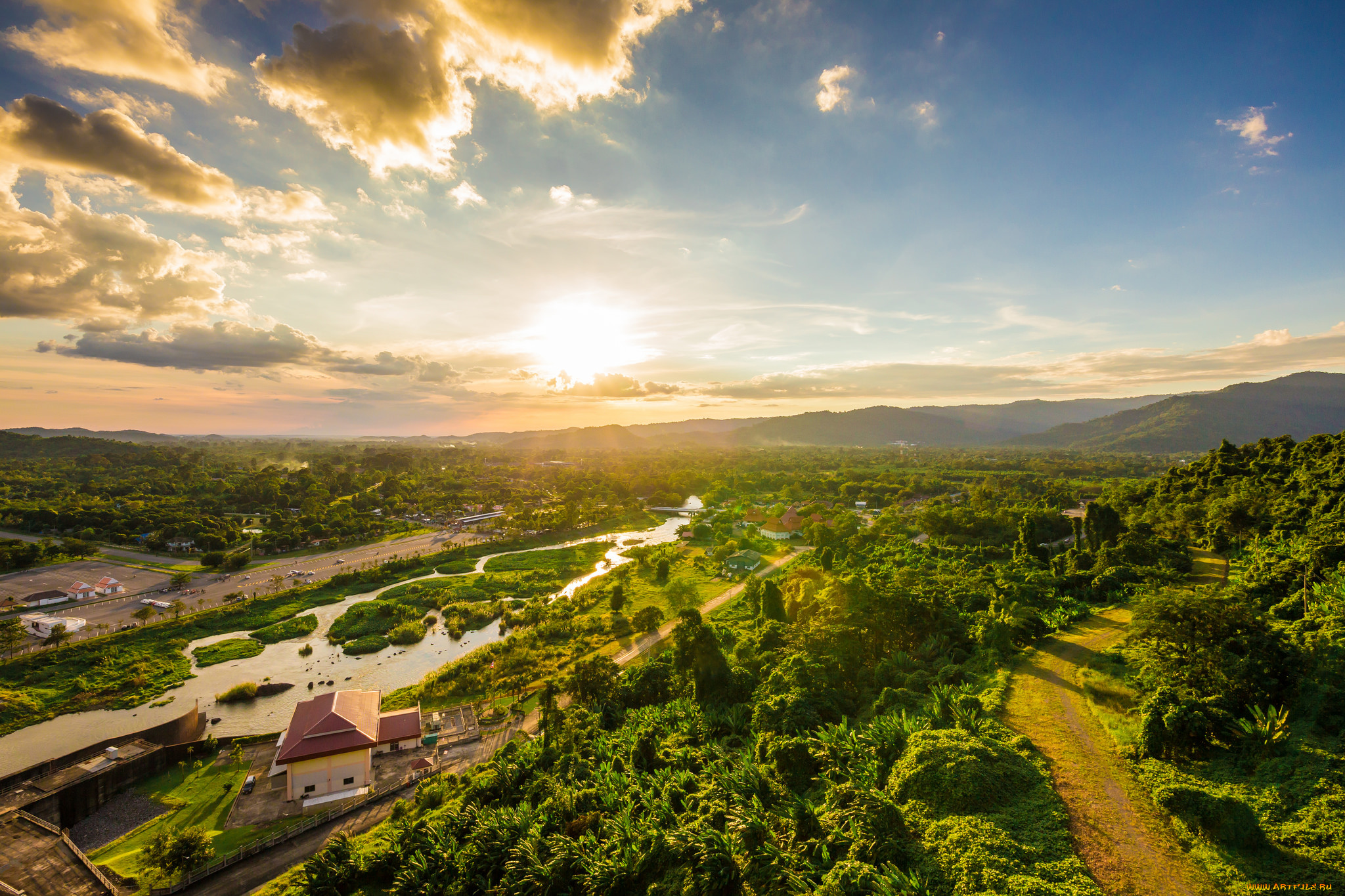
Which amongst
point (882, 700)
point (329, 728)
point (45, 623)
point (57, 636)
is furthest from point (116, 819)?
point (882, 700)

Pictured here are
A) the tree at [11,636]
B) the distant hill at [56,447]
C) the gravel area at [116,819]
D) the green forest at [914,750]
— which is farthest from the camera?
the distant hill at [56,447]

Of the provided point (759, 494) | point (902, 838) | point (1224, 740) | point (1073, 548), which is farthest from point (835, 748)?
point (759, 494)

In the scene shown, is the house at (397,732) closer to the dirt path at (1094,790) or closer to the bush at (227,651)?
the bush at (227,651)

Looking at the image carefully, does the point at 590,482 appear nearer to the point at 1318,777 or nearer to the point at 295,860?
the point at 295,860

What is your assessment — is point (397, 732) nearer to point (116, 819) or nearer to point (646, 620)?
point (116, 819)

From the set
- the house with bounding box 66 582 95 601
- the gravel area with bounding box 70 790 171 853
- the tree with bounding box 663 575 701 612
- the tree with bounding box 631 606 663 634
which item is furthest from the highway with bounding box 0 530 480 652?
the tree with bounding box 631 606 663 634

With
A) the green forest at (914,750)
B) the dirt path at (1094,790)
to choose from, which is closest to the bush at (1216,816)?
the green forest at (914,750)
